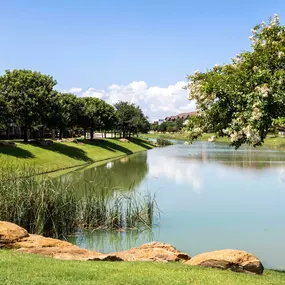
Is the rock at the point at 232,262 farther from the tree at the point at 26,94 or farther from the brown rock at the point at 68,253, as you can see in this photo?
the tree at the point at 26,94

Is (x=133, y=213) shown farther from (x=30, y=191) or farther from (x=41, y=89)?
(x=41, y=89)

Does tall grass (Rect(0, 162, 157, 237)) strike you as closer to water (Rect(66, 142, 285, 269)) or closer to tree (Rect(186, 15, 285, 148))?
water (Rect(66, 142, 285, 269))

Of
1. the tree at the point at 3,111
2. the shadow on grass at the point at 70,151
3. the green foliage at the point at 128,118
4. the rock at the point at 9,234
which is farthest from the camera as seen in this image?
the green foliage at the point at 128,118

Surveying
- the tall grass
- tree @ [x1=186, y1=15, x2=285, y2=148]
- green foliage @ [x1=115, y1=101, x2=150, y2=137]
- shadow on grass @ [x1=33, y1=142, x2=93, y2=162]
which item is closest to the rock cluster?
tree @ [x1=186, y1=15, x2=285, y2=148]

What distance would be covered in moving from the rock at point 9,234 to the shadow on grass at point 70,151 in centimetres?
3904

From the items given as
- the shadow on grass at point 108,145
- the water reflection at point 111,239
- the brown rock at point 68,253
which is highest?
the shadow on grass at point 108,145

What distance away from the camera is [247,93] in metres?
11.5

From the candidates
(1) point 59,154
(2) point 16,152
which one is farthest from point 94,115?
(2) point 16,152

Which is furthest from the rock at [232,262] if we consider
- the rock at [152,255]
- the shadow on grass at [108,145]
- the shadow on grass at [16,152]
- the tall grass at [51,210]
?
the shadow on grass at [108,145]

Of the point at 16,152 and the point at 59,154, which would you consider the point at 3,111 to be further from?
the point at 59,154

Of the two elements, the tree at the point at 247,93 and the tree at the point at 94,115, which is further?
the tree at the point at 94,115

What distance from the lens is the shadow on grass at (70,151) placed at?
51819mm

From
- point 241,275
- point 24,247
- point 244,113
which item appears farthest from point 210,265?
point 24,247

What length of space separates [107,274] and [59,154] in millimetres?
42218
